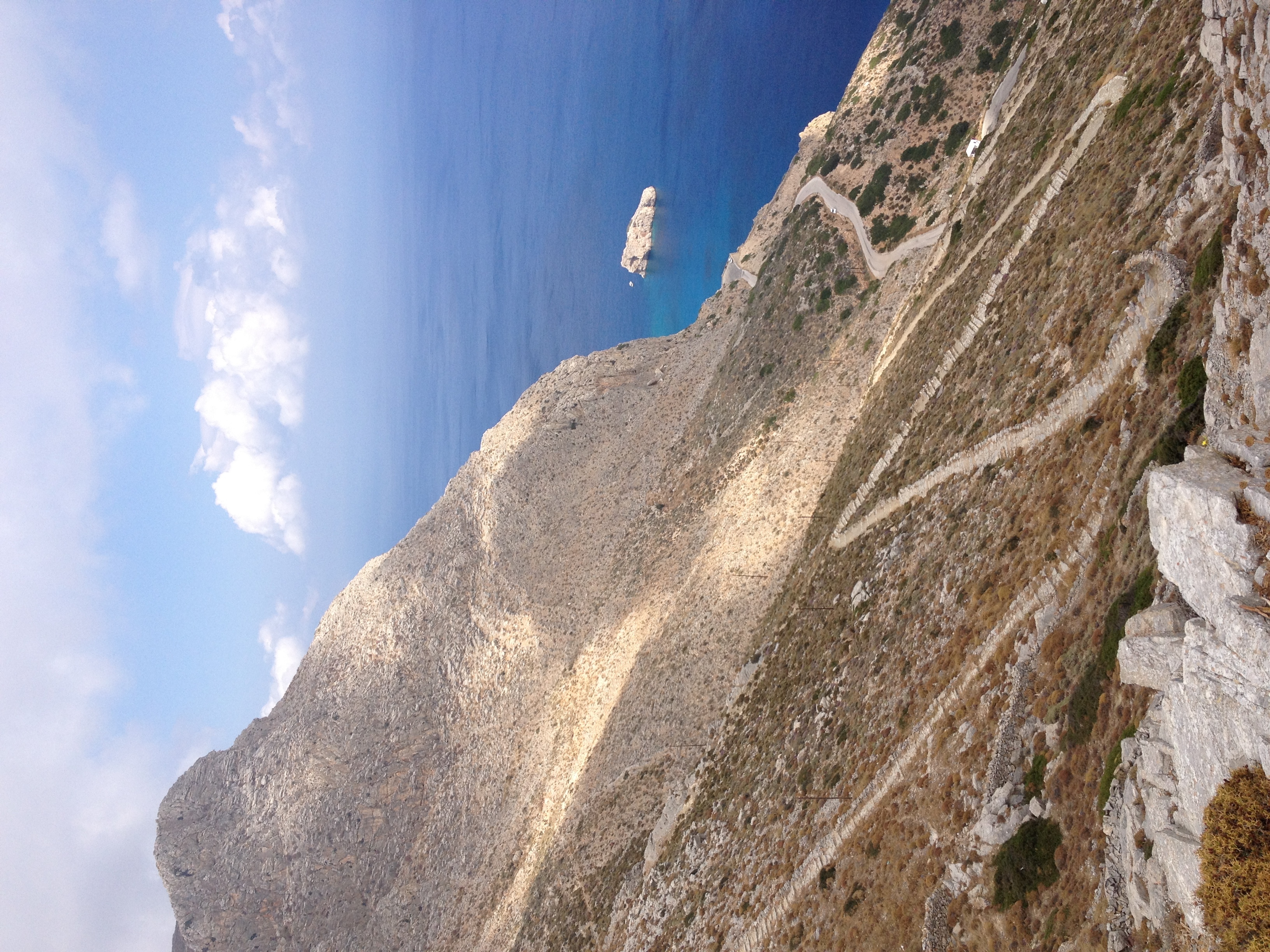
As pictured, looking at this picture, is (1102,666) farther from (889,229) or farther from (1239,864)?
(889,229)

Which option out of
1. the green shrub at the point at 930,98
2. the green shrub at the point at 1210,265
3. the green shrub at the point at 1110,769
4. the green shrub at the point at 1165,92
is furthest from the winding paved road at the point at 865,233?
the green shrub at the point at 1110,769

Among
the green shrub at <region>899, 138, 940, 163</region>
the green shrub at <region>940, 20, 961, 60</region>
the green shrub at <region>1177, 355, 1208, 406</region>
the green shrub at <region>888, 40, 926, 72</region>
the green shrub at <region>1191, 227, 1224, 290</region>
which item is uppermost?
the green shrub at <region>888, 40, 926, 72</region>

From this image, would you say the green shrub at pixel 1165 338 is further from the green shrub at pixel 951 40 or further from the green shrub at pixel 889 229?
the green shrub at pixel 951 40

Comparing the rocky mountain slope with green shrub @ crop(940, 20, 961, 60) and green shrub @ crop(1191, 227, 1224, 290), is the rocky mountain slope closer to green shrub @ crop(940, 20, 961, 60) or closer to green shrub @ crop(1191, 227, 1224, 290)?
green shrub @ crop(1191, 227, 1224, 290)

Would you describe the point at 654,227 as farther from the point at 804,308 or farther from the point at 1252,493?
the point at 1252,493

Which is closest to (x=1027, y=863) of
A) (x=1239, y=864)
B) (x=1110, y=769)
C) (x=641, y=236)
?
(x=1110, y=769)

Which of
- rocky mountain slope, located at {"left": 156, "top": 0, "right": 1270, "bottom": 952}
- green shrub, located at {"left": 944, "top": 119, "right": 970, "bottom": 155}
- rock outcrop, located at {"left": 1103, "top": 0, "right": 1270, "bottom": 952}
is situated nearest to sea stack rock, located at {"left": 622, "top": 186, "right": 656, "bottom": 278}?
rocky mountain slope, located at {"left": 156, "top": 0, "right": 1270, "bottom": 952}
